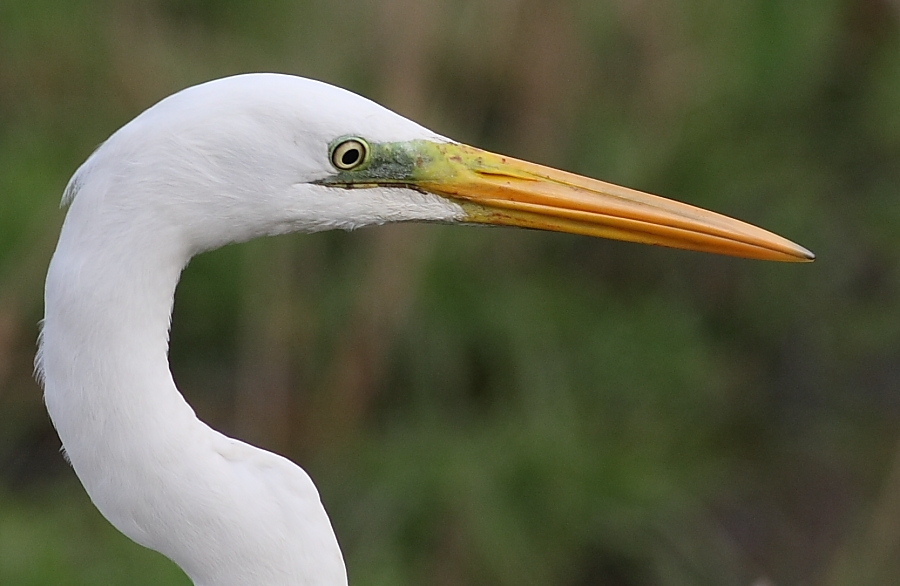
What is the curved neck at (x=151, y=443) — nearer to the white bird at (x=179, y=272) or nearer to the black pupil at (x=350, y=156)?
the white bird at (x=179, y=272)

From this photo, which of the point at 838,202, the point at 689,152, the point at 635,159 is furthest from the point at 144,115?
the point at 838,202

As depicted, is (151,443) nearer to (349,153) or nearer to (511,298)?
(349,153)

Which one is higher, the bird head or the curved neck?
the bird head

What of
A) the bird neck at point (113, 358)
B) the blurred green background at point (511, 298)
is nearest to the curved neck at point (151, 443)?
the bird neck at point (113, 358)

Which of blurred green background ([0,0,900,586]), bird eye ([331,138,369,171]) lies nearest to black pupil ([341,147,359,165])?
bird eye ([331,138,369,171])

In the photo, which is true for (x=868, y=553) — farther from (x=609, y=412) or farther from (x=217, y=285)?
(x=217, y=285)

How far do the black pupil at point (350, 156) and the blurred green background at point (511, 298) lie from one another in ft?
4.25

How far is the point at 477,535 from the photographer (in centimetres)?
238

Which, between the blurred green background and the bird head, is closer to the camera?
the bird head

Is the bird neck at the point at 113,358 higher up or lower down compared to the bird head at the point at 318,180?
lower down

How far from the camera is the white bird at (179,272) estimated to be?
34.1 inches

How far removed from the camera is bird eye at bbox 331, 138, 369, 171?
3.03 feet

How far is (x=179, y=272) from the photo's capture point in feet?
3.00

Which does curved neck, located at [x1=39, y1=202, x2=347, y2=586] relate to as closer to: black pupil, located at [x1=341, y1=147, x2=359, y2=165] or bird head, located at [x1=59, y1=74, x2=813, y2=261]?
bird head, located at [x1=59, y1=74, x2=813, y2=261]
